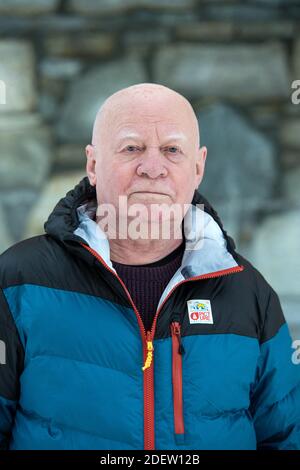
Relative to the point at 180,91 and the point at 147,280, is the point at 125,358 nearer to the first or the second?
the point at 147,280

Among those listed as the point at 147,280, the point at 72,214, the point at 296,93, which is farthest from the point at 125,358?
the point at 296,93

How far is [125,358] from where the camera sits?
1.41 metres

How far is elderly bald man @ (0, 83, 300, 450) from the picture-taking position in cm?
139

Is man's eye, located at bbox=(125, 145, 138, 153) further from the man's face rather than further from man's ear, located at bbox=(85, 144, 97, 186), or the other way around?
man's ear, located at bbox=(85, 144, 97, 186)

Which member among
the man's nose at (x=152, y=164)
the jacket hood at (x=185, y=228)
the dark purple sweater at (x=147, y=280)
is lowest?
the dark purple sweater at (x=147, y=280)

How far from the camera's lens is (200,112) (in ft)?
10.3

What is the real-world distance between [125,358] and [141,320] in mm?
A: 90

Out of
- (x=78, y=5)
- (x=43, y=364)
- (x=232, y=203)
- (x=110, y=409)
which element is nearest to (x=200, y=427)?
(x=110, y=409)

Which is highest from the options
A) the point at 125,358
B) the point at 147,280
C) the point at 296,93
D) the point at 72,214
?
the point at 296,93

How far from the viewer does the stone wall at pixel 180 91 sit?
122 inches

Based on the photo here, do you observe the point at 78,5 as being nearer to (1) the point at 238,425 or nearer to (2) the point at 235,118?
(2) the point at 235,118

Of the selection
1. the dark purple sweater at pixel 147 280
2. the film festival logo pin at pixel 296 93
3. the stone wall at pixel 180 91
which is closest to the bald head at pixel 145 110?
the dark purple sweater at pixel 147 280

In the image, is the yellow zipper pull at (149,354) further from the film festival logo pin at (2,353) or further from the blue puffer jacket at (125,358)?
the film festival logo pin at (2,353)

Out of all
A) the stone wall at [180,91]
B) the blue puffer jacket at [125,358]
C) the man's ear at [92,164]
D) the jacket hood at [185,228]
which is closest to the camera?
the blue puffer jacket at [125,358]
